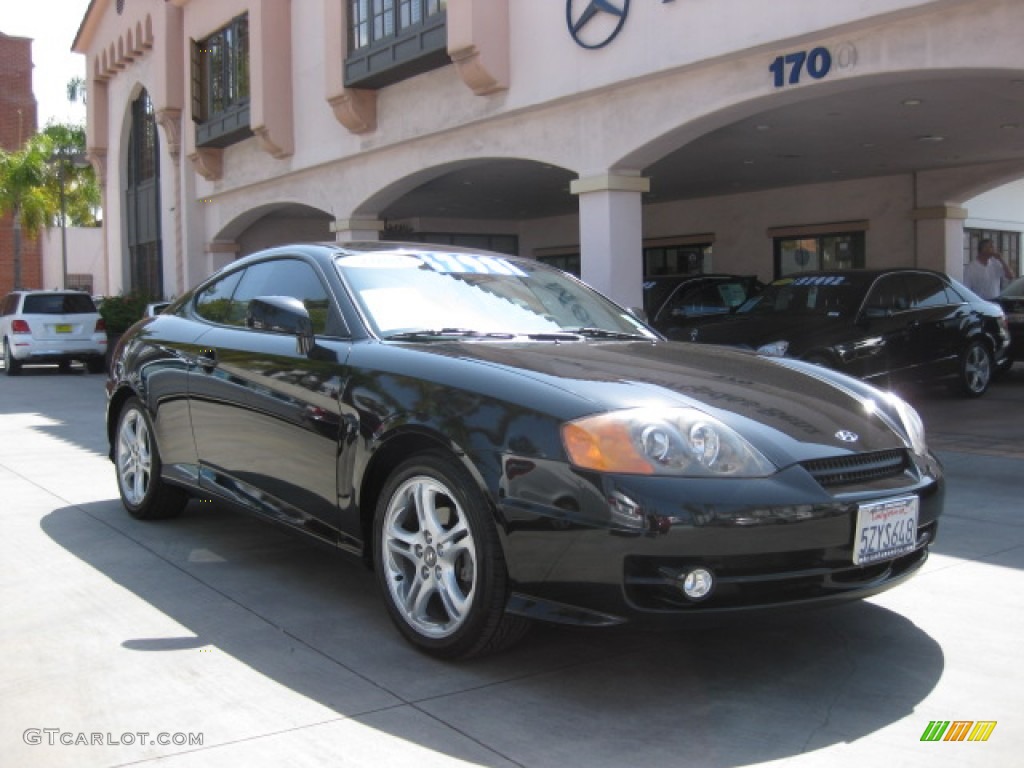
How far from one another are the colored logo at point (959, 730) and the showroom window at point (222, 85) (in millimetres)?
18822

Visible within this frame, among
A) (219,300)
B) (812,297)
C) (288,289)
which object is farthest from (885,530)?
(812,297)

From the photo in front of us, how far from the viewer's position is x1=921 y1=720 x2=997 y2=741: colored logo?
3.15m

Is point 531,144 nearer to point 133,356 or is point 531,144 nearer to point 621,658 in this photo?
point 133,356

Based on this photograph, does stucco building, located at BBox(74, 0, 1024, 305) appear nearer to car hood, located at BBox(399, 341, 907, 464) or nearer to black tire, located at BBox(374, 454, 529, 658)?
car hood, located at BBox(399, 341, 907, 464)

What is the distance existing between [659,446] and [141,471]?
3741 mm

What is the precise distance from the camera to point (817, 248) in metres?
20.6

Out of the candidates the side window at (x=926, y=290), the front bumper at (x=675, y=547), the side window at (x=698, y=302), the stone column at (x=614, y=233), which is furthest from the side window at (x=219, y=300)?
the side window at (x=698, y=302)

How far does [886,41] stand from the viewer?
928 centimetres

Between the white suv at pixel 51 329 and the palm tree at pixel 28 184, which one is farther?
the palm tree at pixel 28 184

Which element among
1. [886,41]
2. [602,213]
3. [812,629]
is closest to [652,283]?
[602,213]

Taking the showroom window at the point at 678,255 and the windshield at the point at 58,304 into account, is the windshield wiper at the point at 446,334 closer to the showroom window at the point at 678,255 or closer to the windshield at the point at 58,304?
the windshield at the point at 58,304

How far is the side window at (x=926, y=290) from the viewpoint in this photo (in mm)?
11227

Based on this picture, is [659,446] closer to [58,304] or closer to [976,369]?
[976,369]

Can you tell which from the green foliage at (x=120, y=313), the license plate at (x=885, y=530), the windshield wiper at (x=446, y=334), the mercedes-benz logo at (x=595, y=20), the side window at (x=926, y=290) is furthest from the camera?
the green foliage at (x=120, y=313)
